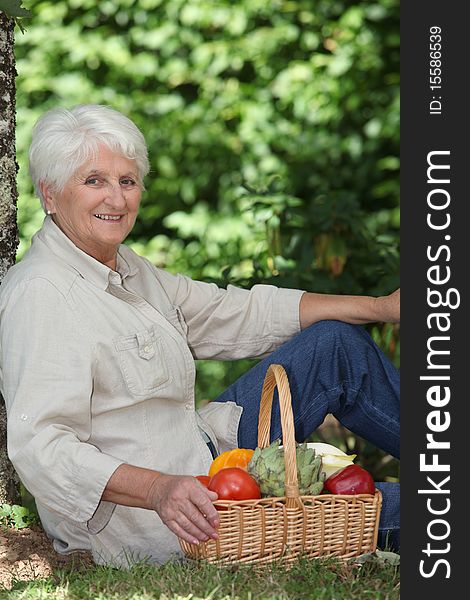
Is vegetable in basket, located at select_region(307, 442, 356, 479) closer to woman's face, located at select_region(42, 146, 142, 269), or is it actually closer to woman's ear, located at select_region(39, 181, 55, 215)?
woman's face, located at select_region(42, 146, 142, 269)

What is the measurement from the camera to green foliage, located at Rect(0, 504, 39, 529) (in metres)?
2.94

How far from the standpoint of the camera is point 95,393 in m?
2.53

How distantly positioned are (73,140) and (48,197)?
0.53 feet

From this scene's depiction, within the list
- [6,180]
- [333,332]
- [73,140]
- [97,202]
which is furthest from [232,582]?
[6,180]

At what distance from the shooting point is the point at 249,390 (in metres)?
2.93

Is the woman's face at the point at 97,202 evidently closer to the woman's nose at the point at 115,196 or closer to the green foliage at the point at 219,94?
the woman's nose at the point at 115,196

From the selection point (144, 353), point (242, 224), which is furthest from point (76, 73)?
point (144, 353)

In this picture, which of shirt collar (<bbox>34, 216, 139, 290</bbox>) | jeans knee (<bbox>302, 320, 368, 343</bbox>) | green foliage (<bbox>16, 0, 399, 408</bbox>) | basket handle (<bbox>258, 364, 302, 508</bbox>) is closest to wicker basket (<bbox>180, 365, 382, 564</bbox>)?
basket handle (<bbox>258, 364, 302, 508</bbox>)

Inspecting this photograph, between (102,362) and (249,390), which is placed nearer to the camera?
(102,362)

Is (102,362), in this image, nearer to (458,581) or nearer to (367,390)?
(367,390)

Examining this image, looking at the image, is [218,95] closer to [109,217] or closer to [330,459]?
[109,217]

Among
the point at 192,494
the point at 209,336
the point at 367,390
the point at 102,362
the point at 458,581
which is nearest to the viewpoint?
the point at 458,581

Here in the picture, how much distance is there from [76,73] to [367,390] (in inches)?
135

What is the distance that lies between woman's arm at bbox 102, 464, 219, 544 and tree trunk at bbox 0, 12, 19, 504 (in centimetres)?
69
